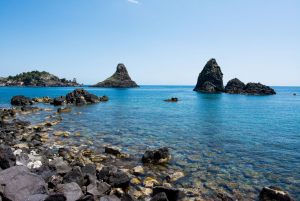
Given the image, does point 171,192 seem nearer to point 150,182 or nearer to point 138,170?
point 150,182

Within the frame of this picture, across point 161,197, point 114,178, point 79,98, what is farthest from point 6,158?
point 79,98

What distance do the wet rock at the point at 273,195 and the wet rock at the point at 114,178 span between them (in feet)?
28.1

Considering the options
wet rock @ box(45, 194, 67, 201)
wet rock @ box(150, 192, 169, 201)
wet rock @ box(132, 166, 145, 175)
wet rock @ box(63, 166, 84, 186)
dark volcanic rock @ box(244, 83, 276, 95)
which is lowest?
wet rock @ box(132, 166, 145, 175)

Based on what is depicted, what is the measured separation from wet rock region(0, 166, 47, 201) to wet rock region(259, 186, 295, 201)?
12.8 m

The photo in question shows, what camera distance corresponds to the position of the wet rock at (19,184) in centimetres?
1243

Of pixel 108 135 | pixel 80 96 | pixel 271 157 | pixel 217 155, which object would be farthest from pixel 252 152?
pixel 80 96

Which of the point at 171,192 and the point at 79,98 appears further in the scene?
the point at 79,98

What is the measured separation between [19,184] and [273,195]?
1432cm

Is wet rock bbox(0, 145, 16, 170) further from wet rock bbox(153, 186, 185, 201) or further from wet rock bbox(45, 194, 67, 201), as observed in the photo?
wet rock bbox(153, 186, 185, 201)

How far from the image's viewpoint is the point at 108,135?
35750 mm

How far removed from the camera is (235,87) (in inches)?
7387

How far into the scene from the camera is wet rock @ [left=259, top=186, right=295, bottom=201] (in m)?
15.6

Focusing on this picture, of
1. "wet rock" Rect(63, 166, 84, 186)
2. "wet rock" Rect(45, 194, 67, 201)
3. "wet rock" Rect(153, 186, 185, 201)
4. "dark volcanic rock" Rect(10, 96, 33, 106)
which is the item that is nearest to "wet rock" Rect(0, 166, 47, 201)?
"wet rock" Rect(45, 194, 67, 201)

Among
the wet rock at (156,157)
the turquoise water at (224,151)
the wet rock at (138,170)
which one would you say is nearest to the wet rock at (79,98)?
the turquoise water at (224,151)
